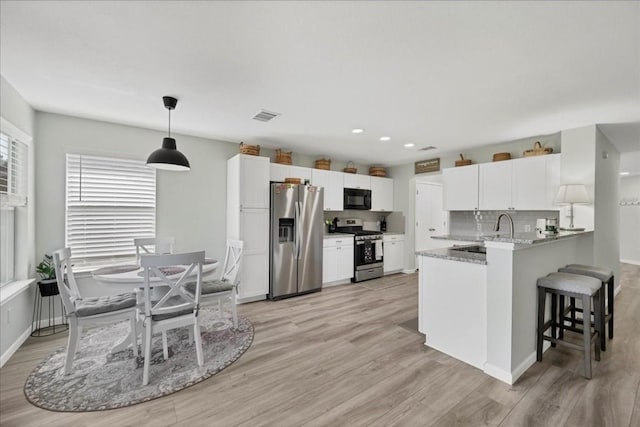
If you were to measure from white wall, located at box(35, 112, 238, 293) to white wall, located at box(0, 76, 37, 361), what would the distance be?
13 cm

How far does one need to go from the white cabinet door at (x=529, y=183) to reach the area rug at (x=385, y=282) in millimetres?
2308

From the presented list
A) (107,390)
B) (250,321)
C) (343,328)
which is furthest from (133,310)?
(343,328)

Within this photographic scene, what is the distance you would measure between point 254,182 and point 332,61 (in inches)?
98.4

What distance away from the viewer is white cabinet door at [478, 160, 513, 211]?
14.3 feet

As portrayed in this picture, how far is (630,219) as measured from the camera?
7.55 m

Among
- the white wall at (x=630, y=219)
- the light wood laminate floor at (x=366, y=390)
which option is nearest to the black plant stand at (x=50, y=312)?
the light wood laminate floor at (x=366, y=390)

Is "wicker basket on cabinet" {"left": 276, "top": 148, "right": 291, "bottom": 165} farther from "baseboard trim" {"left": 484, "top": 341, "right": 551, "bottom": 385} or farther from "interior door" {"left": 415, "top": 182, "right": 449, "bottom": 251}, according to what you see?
"baseboard trim" {"left": 484, "top": 341, "right": 551, "bottom": 385}

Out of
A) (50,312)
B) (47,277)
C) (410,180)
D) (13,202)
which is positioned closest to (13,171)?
(13,202)

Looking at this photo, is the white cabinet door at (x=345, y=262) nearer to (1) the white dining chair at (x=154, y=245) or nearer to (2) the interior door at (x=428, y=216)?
(2) the interior door at (x=428, y=216)

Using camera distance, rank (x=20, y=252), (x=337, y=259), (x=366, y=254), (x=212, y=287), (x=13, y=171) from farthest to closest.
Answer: (x=366, y=254) → (x=337, y=259) → (x=212, y=287) → (x=20, y=252) → (x=13, y=171)

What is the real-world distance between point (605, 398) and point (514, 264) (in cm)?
108

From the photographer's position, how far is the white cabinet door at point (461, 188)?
4.75m

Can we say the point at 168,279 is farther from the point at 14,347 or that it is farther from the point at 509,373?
the point at 509,373

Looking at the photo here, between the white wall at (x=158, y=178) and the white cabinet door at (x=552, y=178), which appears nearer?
the white wall at (x=158, y=178)
